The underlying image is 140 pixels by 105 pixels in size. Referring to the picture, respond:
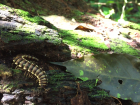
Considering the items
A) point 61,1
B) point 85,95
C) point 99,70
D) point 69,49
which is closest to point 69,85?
point 85,95

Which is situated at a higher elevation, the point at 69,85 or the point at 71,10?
the point at 71,10

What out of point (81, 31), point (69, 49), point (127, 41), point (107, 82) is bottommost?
point (107, 82)

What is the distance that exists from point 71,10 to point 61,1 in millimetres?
339

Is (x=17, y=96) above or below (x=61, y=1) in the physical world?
below

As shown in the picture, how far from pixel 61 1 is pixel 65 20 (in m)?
0.66

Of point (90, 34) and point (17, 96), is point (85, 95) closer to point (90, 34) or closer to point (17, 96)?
point (17, 96)

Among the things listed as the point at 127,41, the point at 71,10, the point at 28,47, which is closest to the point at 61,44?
the point at 28,47

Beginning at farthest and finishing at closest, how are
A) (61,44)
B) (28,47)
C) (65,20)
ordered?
(65,20) → (61,44) → (28,47)

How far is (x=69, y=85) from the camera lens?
1.39m

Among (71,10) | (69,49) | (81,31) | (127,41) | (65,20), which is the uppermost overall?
(71,10)

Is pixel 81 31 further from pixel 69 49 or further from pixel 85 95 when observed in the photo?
pixel 85 95

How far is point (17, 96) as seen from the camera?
1216mm

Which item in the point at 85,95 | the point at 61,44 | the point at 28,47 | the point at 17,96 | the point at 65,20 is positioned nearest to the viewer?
the point at 17,96

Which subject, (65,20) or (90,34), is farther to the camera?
(65,20)
